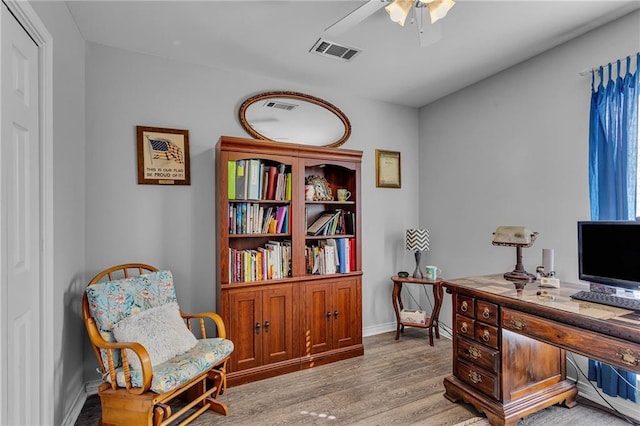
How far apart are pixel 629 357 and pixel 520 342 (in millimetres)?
669

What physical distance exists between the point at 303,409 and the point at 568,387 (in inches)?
72.5

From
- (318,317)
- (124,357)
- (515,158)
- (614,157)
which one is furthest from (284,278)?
(614,157)

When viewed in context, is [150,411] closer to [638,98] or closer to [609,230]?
[609,230]

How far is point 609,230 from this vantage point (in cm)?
188

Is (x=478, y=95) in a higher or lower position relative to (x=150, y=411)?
higher

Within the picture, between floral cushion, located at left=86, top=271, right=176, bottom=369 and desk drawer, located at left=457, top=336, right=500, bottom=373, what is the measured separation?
216 cm

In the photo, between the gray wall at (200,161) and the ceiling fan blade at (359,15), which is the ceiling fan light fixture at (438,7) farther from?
the gray wall at (200,161)

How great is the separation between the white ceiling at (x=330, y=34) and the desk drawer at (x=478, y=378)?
2169 mm

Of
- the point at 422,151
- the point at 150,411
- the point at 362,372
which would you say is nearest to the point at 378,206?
the point at 422,151

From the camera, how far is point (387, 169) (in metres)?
3.81

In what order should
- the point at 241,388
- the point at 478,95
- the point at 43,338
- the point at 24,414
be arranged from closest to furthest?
1. the point at 24,414
2. the point at 43,338
3. the point at 241,388
4. the point at 478,95

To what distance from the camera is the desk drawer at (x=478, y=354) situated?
2.04m

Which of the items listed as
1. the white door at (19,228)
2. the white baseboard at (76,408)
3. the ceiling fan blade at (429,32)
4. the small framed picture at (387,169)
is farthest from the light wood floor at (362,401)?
the ceiling fan blade at (429,32)

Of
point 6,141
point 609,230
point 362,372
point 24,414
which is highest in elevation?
point 6,141
